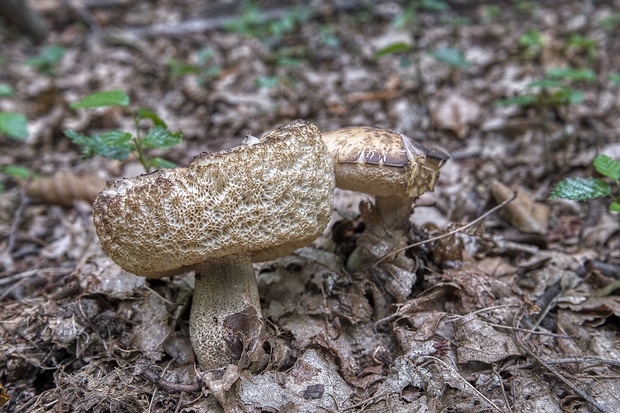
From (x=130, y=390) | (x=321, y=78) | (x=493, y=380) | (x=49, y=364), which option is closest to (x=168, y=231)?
(x=130, y=390)

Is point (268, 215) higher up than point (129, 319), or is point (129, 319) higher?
point (268, 215)

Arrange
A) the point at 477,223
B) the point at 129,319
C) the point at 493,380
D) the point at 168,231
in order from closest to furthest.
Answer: the point at 168,231 < the point at 493,380 < the point at 129,319 < the point at 477,223

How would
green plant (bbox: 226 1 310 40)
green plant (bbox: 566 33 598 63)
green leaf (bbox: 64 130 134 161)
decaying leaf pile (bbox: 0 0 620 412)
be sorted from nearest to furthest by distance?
decaying leaf pile (bbox: 0 0 620 412) → green leaf (bbox: 64 130 134 161) → green plant (bbox: 566 33 598 63) → green plant (bbox: 226 1 310 40)

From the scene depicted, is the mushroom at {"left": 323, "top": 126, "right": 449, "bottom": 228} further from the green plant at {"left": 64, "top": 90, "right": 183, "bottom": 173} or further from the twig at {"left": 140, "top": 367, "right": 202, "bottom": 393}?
the twig at {"left": 140, "top": 367, "right": 202, "bottom": 393}

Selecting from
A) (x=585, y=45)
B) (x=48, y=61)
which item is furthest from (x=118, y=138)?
(x=48, y=61)

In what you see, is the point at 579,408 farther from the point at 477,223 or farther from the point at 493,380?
the point at 477,223

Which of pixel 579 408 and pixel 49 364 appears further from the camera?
pixel 49 364

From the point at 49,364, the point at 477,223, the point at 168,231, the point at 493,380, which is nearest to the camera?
the point at 168,231

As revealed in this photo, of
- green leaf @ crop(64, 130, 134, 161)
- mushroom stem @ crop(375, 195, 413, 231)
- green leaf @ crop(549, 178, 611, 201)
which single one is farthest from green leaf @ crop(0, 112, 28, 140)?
green leaf @ crop(549, 178, 611, 201)
